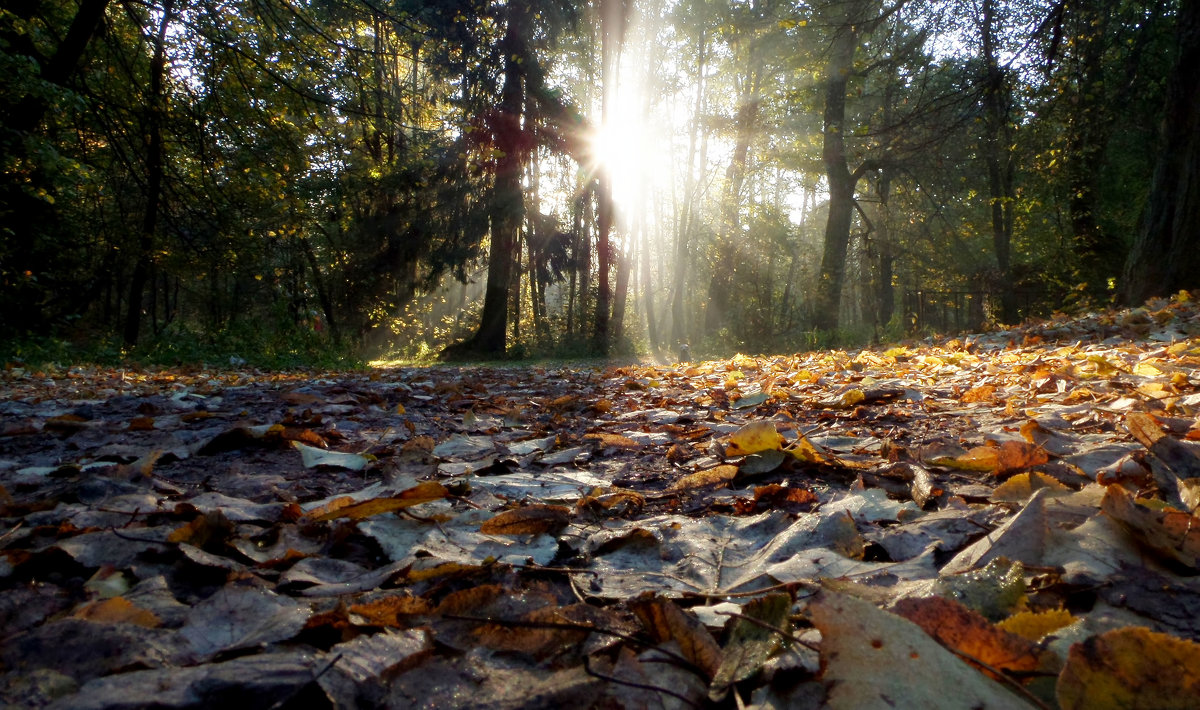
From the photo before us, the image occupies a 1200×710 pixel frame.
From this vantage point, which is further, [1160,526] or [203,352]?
[203,352]

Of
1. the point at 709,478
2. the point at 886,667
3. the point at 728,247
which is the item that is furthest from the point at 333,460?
the point at 728,247

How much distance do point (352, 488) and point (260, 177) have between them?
881cm

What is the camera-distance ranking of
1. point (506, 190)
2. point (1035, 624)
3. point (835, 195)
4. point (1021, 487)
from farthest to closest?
point (506, 190) < point (835, 195) < point (1021, 487) < point (1035, 624)

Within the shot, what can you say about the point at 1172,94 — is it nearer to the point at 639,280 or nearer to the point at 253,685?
the point at 253,685

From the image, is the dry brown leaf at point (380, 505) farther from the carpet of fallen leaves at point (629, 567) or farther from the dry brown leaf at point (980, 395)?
the dry brown leaf at point (980, 395)

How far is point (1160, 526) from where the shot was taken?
38.3 inches

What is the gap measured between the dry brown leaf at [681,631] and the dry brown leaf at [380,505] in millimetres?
686

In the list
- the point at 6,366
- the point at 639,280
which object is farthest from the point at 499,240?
the point at 639,280

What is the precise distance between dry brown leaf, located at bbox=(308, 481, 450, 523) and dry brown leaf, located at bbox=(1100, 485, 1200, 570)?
122cm

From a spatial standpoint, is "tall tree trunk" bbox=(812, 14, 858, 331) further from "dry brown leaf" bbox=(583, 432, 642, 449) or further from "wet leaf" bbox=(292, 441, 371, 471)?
"wet leaf" bbox=(292, 441, 371, 471)

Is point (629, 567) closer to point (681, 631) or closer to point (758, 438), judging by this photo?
point (681, 631)

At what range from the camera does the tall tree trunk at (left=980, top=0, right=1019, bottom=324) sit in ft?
24.9

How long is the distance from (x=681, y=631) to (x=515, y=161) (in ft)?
52.2

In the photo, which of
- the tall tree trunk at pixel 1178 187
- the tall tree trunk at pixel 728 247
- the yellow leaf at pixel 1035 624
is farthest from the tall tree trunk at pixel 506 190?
the yellow leaf at pixel 1035 624
